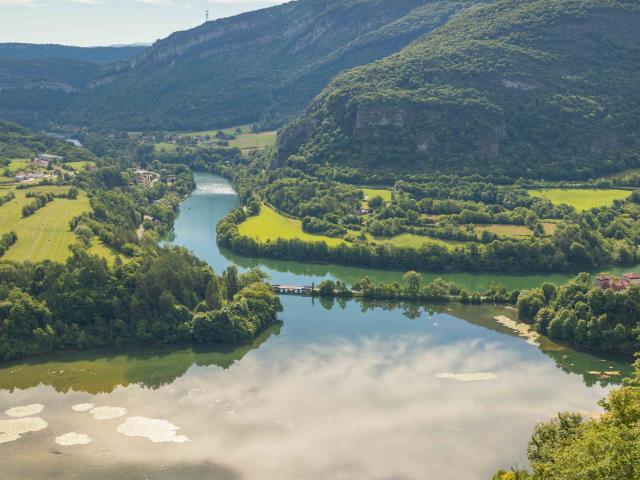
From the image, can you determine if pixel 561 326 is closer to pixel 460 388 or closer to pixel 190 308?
pixel 460 388

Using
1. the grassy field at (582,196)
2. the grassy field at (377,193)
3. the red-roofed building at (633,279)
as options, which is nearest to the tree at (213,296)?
the red-roofed building at (633,279)

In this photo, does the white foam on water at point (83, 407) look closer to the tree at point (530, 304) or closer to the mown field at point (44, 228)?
the mown field at point (44, 228)

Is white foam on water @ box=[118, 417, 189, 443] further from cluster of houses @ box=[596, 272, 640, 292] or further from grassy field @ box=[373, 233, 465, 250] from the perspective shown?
grassy field @ box=[373, 233, 465, 250]

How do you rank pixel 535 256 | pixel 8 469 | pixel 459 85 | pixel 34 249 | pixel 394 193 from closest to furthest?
pixel 8 469
pixel 34 249
pixel 535 256
pixel 394 193
pixel 459 85

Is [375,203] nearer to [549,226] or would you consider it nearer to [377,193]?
[377,193]

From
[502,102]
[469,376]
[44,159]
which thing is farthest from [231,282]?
[44,159]

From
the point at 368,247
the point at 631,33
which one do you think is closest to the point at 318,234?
the point at 368,247
